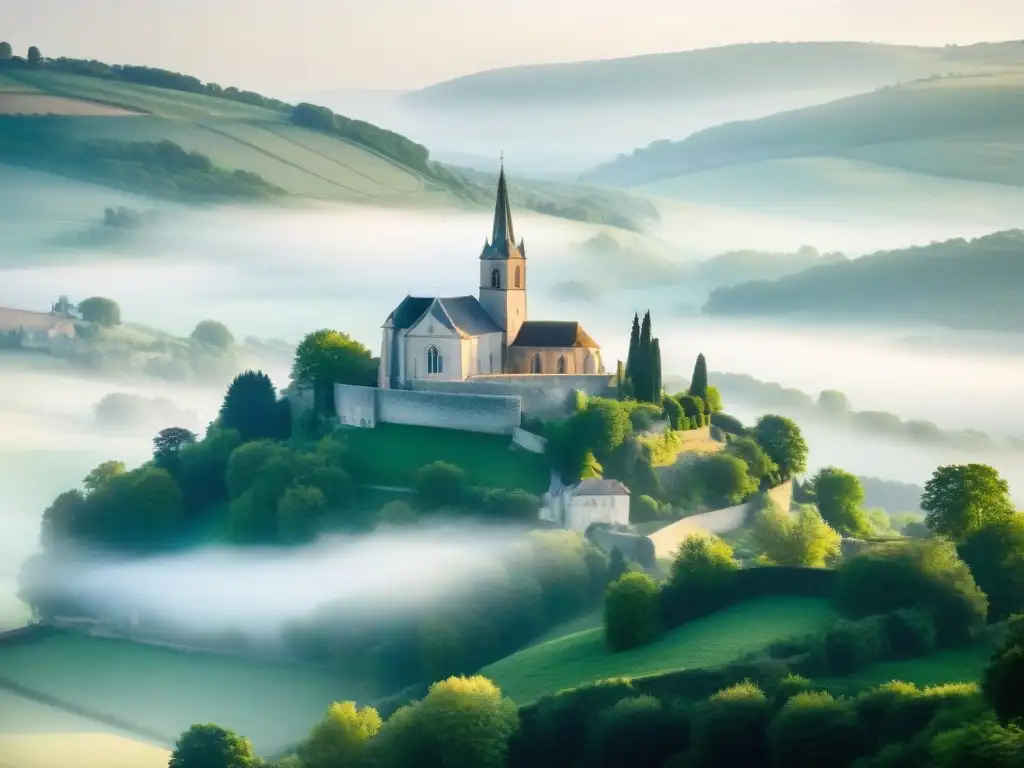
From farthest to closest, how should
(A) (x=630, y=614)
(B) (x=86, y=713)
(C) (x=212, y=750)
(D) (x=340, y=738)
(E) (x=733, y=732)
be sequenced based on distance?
1. (B) (x=86, y=713)
2. (A) (x=630, y=614)
3. (C) (x=212, y=750)
4. (D) (x=340, y=738)
5. (E) (x=733, y=732)

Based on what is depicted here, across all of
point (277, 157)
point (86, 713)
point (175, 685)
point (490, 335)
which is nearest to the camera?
point (86, 713)

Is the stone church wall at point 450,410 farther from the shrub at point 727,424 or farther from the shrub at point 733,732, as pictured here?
the shrub at point 733,732

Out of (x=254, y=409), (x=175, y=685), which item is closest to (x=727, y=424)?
(x=254, y=409)

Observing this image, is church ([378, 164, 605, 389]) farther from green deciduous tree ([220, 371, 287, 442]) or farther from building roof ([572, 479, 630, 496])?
building roof ([572, 479, 630, 496])

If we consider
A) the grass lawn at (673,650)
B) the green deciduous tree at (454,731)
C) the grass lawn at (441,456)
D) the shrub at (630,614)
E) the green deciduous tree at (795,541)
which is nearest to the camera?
the green deciduous tree at (454,731)

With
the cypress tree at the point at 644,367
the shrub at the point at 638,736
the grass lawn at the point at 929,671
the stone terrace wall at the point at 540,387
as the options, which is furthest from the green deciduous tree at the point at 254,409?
the grass lawn at the point at 929,671

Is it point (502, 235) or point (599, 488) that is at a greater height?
point (502, 235)

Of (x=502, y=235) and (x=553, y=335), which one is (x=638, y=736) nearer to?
(x=553, y=335)
